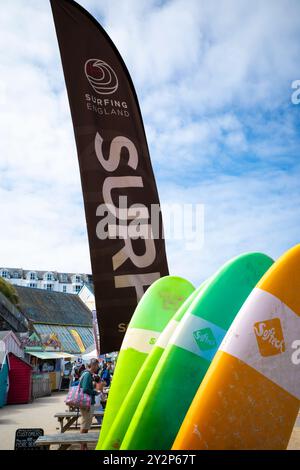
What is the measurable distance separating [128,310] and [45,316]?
3570cm

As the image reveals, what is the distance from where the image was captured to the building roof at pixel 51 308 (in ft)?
128

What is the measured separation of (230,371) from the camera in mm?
2561

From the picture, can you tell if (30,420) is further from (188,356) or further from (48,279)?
(48,279)

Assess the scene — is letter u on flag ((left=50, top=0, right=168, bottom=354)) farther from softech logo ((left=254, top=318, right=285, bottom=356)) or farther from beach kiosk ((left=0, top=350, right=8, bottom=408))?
beach kiosk ((left=0, top=350, right=8, bottom=408))

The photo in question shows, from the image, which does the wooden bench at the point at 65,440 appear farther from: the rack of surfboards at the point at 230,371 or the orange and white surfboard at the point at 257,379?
the orange and white surfboard at the point at 257,379

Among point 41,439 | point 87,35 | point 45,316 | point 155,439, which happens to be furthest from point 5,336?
point 45,316

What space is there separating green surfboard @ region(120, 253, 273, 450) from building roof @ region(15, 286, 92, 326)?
36172 millimetres

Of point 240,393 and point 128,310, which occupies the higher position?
point 128,310

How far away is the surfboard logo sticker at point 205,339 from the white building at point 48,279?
85382mm

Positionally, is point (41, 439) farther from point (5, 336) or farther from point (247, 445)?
point (5, 336)

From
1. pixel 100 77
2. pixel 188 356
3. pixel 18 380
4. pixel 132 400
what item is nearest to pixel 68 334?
pixel 18 380

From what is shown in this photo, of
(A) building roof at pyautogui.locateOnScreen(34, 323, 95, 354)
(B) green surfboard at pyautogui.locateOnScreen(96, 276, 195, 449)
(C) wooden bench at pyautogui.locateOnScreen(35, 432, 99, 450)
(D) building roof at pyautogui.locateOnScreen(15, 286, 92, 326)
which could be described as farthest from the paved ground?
(D) building roof at pyautogui.locateOnScreen(15, 286, 92, 326)

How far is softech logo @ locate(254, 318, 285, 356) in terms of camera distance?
2650mm
